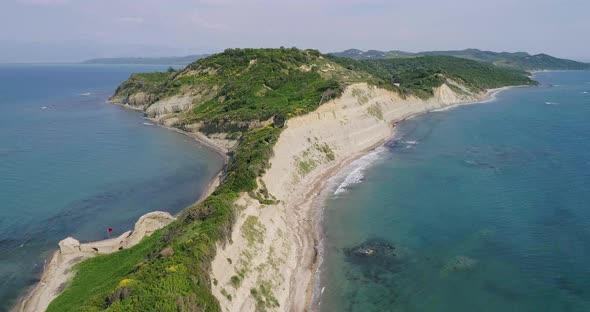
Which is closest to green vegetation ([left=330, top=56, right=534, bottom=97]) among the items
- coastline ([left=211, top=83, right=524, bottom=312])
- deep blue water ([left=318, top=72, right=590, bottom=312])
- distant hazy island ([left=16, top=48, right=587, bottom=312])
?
distant hazy island ([left=16, top=48, right=587, bottom=312])

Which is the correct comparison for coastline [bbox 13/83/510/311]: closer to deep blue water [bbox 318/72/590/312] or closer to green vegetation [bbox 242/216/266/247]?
green vegetation [bbox 242/216/266/247]

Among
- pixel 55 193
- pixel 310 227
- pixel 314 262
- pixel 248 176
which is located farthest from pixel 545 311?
pixel 55 193

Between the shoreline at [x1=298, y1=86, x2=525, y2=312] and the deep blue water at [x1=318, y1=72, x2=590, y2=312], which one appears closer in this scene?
the deep blue water at [x1=318, y1=72, x2=590, y2=312]

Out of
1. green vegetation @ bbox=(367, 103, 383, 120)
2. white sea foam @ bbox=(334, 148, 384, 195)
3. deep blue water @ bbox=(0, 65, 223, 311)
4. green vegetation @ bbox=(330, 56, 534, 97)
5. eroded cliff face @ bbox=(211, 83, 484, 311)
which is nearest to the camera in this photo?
eroded cliff face @ bbox=(211, 83, 484, 311)

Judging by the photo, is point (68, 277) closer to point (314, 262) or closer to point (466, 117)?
point (314, 262)

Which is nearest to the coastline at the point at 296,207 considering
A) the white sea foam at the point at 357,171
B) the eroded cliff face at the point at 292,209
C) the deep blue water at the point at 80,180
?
the eroded cliff face at the point at 292,209

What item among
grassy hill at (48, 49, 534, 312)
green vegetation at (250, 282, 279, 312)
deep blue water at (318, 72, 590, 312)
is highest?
grassy hill at (48, 49, 534, 312)
